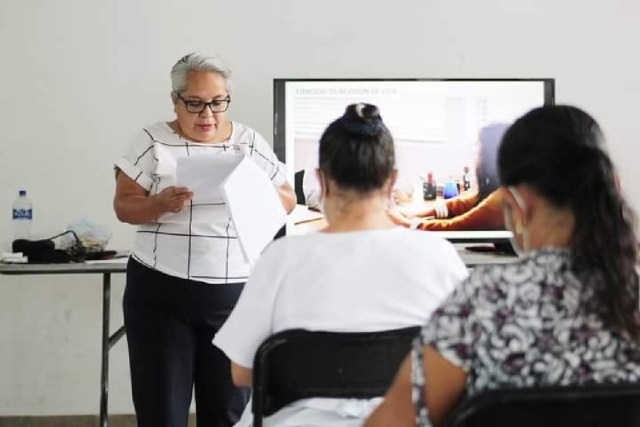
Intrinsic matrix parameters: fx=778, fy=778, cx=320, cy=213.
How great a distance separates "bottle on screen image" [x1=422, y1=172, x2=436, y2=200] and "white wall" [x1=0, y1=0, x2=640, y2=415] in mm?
478

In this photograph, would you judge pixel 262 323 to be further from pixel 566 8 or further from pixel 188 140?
pixel 566 8

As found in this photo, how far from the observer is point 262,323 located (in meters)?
1.25

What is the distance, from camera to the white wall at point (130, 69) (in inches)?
127

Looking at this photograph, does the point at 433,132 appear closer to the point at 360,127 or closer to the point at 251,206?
the point at 251,206

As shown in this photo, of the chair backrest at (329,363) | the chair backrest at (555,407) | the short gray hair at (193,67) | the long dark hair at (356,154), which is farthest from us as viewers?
the short gray hair at (193,67)

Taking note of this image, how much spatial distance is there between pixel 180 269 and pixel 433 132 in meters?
1.43

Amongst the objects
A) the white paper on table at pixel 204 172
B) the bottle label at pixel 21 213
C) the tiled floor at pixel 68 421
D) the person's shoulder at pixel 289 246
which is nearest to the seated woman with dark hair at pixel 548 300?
the person's shoulder at pixel 289 246

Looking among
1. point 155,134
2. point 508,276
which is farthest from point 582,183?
point 155,134

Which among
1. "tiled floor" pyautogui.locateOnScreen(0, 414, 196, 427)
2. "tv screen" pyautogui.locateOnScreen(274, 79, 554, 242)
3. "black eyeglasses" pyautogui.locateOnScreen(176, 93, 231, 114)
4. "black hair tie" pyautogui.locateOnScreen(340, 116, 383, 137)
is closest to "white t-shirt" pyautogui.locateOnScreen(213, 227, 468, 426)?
"black hair tie" pyautogui.locateOnScreen(340, 116, 383, 137)

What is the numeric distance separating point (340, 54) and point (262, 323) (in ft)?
7.20

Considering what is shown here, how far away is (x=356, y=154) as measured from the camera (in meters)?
1.31

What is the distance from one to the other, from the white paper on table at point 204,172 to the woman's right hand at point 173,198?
3cm

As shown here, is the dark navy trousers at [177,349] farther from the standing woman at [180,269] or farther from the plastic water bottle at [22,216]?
the plastic water bottle at [22,216]

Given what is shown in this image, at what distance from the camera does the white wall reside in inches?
127
